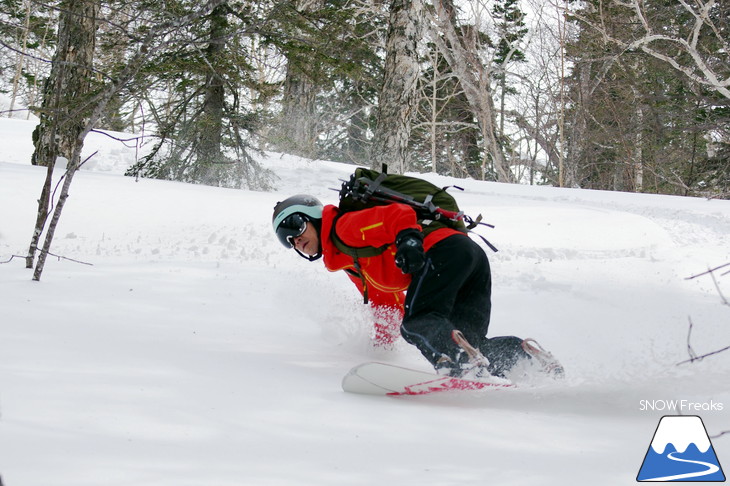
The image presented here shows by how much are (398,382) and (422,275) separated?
69 cm

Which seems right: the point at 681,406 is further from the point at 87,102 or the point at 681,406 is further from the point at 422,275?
the point at 87,102

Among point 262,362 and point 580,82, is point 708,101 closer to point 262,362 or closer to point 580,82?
point 580,82

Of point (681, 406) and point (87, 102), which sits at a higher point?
point (87, 102)

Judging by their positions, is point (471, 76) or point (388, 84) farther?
point (471, 76)

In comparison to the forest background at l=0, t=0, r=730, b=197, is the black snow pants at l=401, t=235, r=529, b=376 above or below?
below

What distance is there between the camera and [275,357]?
11.9 ft

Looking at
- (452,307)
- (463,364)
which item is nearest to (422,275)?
(452,307)

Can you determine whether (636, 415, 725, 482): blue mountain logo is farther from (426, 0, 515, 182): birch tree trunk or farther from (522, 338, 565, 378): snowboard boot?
(426, 0, 515, 182): birch tree trunk

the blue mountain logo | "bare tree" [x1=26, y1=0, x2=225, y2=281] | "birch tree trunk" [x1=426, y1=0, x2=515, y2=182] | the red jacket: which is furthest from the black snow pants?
"birch tree trunk" [x1=426, y1=0, x2=515, y2=182]

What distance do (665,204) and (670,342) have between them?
318 inches

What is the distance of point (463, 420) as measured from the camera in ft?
8.71

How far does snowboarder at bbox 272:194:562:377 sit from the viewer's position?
329 centimetres

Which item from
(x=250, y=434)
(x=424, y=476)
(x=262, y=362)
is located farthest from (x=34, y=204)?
(x=424, y=476)

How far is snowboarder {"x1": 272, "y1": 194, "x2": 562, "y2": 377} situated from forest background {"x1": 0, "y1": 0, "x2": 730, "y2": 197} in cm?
147
